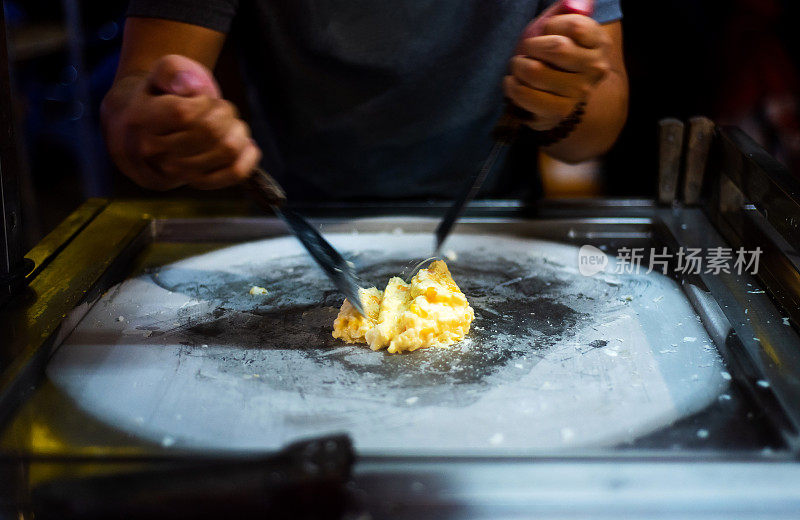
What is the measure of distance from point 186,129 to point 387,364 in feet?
1.54

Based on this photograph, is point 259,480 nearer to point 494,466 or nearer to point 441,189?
point 494,466

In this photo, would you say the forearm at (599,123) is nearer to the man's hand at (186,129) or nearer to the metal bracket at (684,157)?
the metal bracket at (684,157)

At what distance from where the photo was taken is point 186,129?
1051mm

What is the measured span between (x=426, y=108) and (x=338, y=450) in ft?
3.48

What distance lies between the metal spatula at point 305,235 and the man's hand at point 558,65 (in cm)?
41

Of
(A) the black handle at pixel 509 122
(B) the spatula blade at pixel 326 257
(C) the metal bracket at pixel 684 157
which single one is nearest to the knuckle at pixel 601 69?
(A) the black handle at pixel 509 122

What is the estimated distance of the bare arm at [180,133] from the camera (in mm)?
1042

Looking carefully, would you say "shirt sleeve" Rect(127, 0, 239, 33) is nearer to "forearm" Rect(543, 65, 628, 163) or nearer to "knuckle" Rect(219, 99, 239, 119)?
"knuckle" Rect(219, 99, 239, 119)

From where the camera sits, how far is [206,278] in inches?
49.0

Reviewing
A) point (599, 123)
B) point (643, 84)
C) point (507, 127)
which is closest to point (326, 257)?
point (507, 127)

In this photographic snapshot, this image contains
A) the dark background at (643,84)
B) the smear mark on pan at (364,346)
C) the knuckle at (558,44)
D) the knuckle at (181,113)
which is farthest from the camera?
the dark background at (643,84)

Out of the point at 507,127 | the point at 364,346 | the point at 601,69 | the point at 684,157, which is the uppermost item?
the point at 601,69

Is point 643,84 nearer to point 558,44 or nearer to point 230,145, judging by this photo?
point 558,44

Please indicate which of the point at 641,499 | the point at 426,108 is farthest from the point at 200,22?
the point at 641,499
